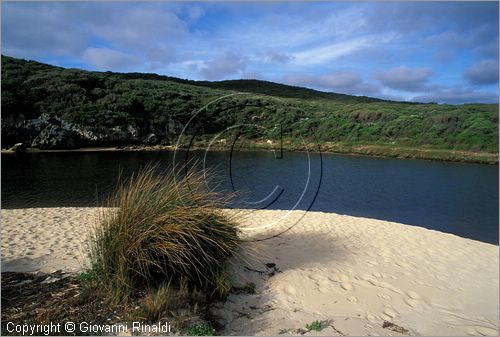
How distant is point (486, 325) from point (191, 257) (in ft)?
13.4

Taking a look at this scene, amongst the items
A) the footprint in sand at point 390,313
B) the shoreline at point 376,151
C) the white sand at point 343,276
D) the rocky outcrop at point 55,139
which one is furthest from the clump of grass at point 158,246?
the rocky outcrop at point 55,139

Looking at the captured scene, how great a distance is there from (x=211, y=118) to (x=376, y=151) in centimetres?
1817

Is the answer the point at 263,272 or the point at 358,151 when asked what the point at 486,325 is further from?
the point at 358,151

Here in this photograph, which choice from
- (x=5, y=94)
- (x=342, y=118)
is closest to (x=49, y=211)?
(x=5, y=94)

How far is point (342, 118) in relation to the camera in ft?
155

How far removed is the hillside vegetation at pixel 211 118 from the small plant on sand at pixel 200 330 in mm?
32787

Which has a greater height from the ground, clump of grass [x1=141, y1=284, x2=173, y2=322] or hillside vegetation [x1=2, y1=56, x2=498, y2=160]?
hillside vegetation [x1=2, y1=56, x2=498, y2=160]

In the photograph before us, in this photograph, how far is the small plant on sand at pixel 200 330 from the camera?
367 centimetres

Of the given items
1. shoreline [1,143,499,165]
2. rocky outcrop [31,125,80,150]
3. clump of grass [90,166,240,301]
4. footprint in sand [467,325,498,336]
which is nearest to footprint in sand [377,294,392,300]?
footprint in sand [467,325,498,336]

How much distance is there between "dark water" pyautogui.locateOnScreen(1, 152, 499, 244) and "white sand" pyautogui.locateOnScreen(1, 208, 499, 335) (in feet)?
8.75

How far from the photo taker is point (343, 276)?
227 inches

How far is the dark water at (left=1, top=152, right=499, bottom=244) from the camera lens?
48.5ft

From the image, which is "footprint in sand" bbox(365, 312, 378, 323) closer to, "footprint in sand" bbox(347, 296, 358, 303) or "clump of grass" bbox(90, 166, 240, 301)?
"footprint in sand" bbox(347, 296, 358, 303)

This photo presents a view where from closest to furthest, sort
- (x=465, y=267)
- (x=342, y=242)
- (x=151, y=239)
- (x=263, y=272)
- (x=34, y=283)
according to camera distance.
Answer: (x=151, y=239) → (x=34, y=283) → (x=263, y=272) → (x=465, y=267) → (x=342, y=242)
